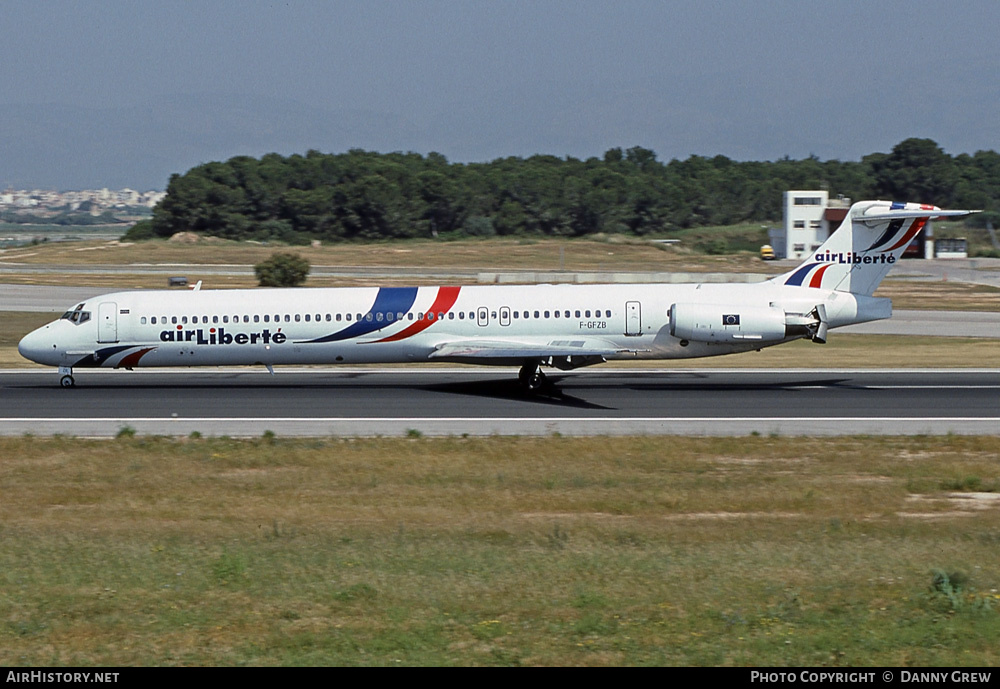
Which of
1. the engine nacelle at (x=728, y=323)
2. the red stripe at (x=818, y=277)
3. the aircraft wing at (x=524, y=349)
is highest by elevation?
the red stripe at (x=818, y=277)

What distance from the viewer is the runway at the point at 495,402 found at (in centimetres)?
2398

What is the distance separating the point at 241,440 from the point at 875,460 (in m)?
12.3

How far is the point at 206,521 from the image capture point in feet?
50.3

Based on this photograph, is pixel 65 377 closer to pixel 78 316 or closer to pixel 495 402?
pixel 78 316

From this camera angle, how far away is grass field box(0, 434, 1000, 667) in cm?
959

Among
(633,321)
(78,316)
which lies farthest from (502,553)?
(78,316)

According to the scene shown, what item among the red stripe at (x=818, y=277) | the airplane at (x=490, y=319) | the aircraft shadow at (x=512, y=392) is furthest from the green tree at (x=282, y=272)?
the red stripe at (x=818, y=277)

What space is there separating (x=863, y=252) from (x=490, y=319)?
10.3m

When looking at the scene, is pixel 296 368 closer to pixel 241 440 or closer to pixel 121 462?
pixel 241 440


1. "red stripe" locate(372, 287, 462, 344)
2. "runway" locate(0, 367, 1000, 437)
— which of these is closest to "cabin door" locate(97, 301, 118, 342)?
"runway" locate(0, 367, 1000, 437)

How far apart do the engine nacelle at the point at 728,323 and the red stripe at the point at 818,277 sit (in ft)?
5.42

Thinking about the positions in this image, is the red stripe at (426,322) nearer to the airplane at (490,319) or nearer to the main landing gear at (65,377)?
the airplane at (490,319)

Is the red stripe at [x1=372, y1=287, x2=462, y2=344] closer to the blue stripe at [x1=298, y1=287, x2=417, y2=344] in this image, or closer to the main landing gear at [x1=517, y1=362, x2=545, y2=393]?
the blue stripe at [x1=298, y1=287, x2=417, y2=344]
